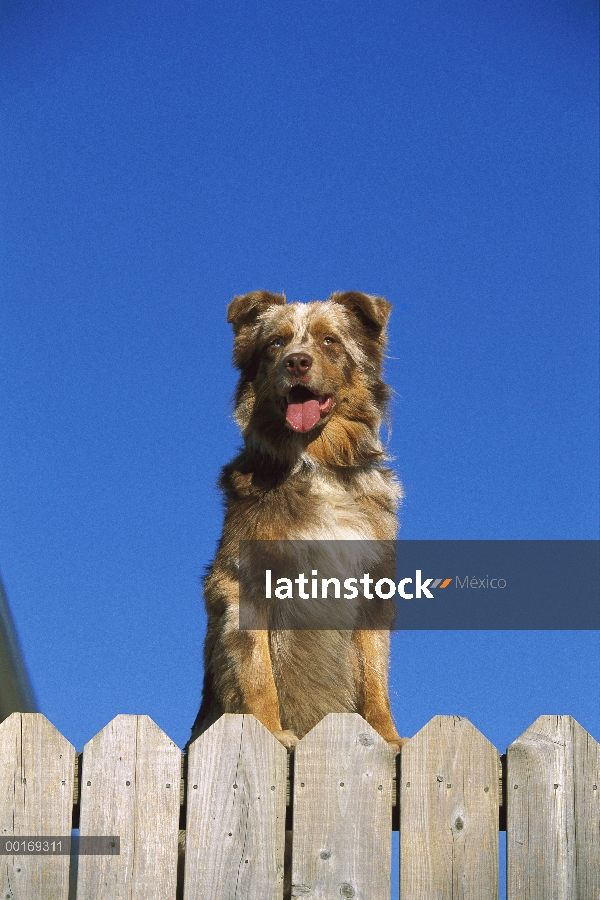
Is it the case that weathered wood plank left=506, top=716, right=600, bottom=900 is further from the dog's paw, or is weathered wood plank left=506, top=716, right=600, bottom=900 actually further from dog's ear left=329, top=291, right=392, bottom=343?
dog's ear left=329, top=291, right=392, bottom=343

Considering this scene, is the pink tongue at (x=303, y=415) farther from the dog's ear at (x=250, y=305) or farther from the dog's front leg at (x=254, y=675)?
the dog's front leg at (x=254, y=675)

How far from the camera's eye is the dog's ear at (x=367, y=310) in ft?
20.6

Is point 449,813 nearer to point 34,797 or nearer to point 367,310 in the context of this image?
point 34,797

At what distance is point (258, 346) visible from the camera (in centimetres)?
609

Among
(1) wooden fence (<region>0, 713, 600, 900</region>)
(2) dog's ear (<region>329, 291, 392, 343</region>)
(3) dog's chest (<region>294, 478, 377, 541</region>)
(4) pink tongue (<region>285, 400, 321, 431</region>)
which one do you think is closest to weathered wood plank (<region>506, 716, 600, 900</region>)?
(1) wooden fence (<region>0, 713, 600, 900</region>)

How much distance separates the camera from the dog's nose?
18.5 feet

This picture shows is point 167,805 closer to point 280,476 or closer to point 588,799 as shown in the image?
point 588,799

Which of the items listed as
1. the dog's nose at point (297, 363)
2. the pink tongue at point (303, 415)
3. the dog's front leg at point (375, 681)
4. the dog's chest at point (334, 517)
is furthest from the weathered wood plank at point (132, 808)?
the dog's nose at point (297, 363)

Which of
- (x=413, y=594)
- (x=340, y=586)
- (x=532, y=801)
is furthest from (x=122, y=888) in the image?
(x=413, y=594)

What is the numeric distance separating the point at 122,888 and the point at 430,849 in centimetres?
120

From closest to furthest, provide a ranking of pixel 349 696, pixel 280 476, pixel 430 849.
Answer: pixel 430 849
pixel 349 696
pixel 280 476

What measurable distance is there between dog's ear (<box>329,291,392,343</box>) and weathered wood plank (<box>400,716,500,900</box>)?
3081mm

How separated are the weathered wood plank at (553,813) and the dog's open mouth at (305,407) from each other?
7.86 feet

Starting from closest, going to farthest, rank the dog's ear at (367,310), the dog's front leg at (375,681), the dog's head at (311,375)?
the dog's front leg at (375,681) < the dog's head at (311,375) < the dog's ear at (367,310)
